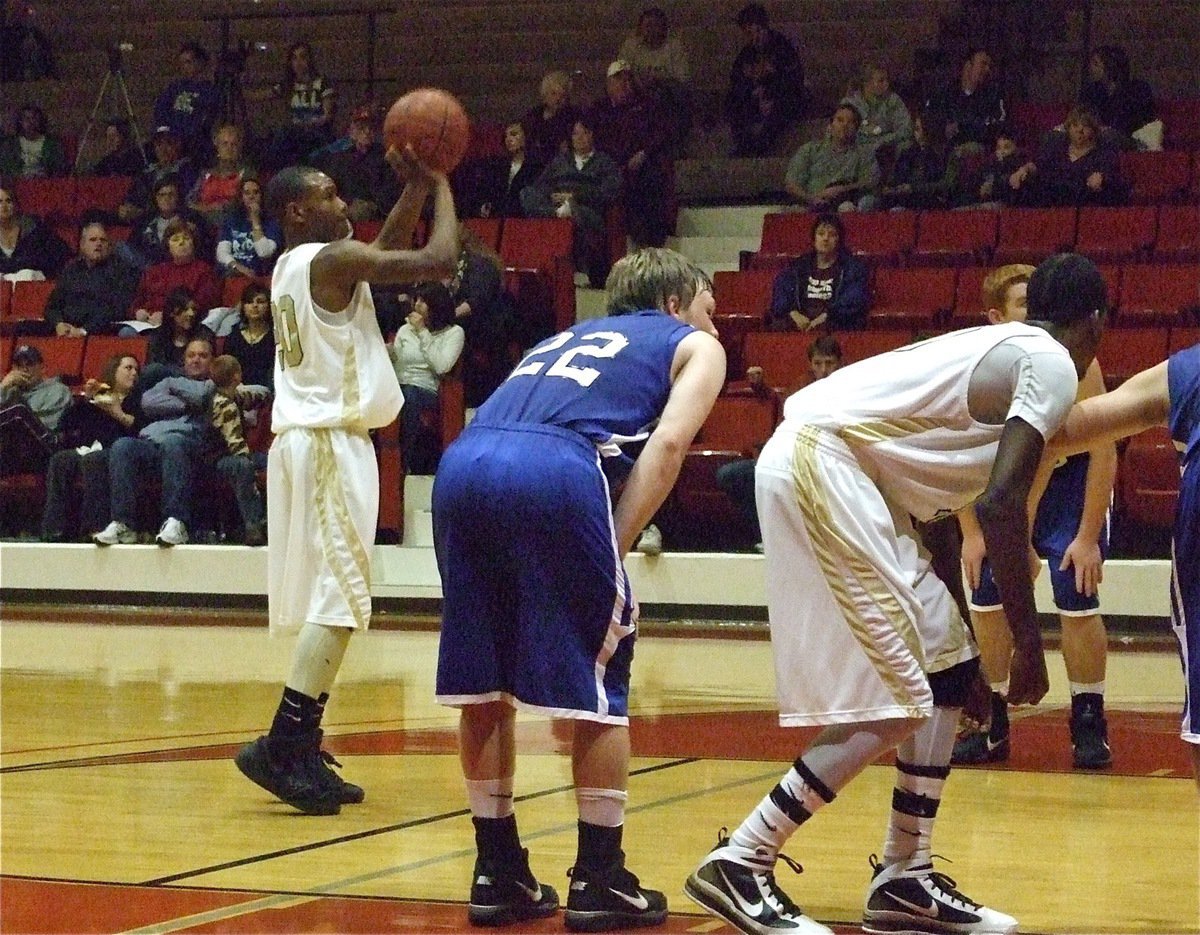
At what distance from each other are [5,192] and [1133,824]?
35.3ft

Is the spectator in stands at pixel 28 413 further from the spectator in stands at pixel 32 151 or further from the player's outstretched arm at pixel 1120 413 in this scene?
the player's outstretched arm at pixel 1120 413

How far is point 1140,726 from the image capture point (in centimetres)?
654

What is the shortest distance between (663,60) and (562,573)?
34.8ft

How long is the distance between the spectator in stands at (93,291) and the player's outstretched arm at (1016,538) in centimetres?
987

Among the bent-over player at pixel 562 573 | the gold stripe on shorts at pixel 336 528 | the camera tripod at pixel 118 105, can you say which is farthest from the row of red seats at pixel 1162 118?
the bent-over player at pixel 562 573

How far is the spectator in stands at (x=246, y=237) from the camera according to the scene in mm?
12570

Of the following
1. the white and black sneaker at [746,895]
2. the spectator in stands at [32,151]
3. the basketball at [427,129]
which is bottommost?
the white and black sneaker at [746,895]

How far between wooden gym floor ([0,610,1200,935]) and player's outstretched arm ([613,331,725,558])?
0.81m

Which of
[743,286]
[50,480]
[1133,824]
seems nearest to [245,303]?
[50,480]

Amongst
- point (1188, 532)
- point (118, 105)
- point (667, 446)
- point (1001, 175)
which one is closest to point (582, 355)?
point (667, 446)

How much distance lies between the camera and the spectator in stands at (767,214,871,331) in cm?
1073

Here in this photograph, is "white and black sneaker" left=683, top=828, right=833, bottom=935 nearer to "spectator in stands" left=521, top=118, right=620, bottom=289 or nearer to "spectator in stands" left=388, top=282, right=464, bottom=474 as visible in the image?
"spectator in stands" left=388, top=282, right=464, bottom=474

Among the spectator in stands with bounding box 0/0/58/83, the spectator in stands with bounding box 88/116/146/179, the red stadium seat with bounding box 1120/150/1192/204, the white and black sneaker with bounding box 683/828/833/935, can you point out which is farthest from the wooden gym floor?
the spectator in stands with bounding box 0/0/58/83

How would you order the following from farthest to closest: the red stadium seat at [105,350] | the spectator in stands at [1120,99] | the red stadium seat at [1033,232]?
the spectator in stands at [1120,99] < the red stadium seat at [105,350] < the red stadium seat at [1033,232]
